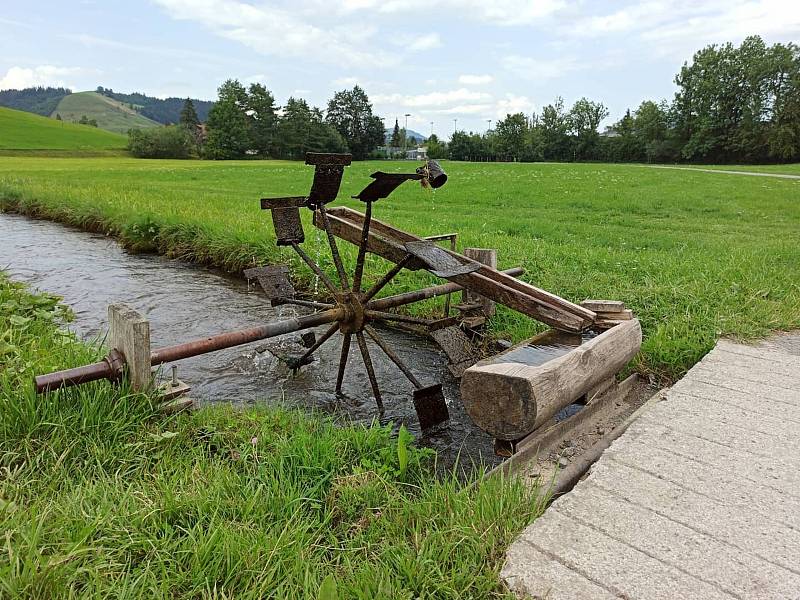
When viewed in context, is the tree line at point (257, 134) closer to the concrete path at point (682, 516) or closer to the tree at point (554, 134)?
the tree at point (554, 134)

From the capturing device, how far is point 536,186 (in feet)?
72.8

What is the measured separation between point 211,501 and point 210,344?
43.8 inches

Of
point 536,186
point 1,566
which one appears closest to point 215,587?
point 1,566

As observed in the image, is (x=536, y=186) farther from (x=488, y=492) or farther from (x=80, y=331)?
(x=488, y=492)

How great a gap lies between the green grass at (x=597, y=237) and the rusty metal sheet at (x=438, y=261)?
1.85 metres

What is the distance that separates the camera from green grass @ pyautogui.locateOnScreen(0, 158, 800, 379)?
5902 millimetres

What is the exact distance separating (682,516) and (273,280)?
3.44 meters

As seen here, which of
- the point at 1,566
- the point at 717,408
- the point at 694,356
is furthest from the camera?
the point at 694,356

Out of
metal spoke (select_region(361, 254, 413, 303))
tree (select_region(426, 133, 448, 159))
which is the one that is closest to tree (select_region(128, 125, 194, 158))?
tree (select_region(426, 133, 448, 159))

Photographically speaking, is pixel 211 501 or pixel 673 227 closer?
pixel 211 501

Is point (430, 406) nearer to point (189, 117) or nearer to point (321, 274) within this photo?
point (321, 274)

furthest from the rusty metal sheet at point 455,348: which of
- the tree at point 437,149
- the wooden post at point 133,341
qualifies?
the tree at point 437,149

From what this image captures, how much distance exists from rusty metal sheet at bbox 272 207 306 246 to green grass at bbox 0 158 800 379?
6.70 feet

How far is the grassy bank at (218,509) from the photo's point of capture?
85.5 inches
